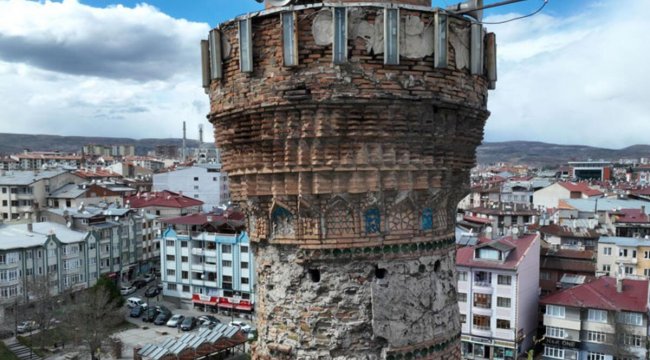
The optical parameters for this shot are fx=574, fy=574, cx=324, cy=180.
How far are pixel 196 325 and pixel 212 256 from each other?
6.19 metres

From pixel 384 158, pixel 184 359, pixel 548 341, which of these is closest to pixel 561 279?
pixel 548 341

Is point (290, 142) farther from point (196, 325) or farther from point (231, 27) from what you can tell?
point (196, 325)

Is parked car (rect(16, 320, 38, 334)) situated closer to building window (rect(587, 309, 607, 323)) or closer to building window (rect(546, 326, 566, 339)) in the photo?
building window (rect(546, 326, 566, 339))

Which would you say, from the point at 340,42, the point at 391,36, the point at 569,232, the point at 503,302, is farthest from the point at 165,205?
the point at 391,36

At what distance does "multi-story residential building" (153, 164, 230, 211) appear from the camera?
274ft

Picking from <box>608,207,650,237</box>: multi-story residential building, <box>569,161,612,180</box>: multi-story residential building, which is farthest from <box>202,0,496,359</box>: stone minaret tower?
<box>569,161,612,180</box>: multi-story residential building

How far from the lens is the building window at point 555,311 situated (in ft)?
120

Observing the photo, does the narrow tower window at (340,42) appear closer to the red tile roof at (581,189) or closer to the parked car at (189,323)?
the parked car at (189,323)

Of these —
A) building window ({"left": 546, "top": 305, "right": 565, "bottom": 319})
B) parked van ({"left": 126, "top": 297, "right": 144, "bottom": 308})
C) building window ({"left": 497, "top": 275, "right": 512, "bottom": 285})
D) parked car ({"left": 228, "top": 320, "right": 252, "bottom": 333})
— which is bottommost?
parked car ({"left": 228, "top": 320, "right": 252, "bottom": 333})

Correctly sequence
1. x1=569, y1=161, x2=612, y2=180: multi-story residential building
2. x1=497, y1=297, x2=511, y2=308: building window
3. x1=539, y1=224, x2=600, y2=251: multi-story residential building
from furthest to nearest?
x1=569, y1=161, x2=612, y2=180: multi-story residential building < x1=539, y1=224, x2=600, y2=251: multi-story residential building < x1=497, y1=297, x2=511, y2=308: building window

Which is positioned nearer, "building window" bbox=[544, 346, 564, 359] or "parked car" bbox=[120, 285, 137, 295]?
"building window" bbox=[544, 346, 564, 359]

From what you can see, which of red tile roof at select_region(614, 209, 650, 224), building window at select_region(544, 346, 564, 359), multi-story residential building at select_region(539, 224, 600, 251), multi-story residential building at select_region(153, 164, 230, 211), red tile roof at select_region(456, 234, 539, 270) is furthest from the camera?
multi-story residential building at select_region(153, 164, 230, 211)

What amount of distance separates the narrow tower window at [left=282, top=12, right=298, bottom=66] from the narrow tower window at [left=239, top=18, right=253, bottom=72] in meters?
0.45

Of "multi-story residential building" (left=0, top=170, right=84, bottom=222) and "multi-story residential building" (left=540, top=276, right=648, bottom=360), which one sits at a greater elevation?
"multi-story residential building" (left=0, top=170, right=84, bottom=222)
